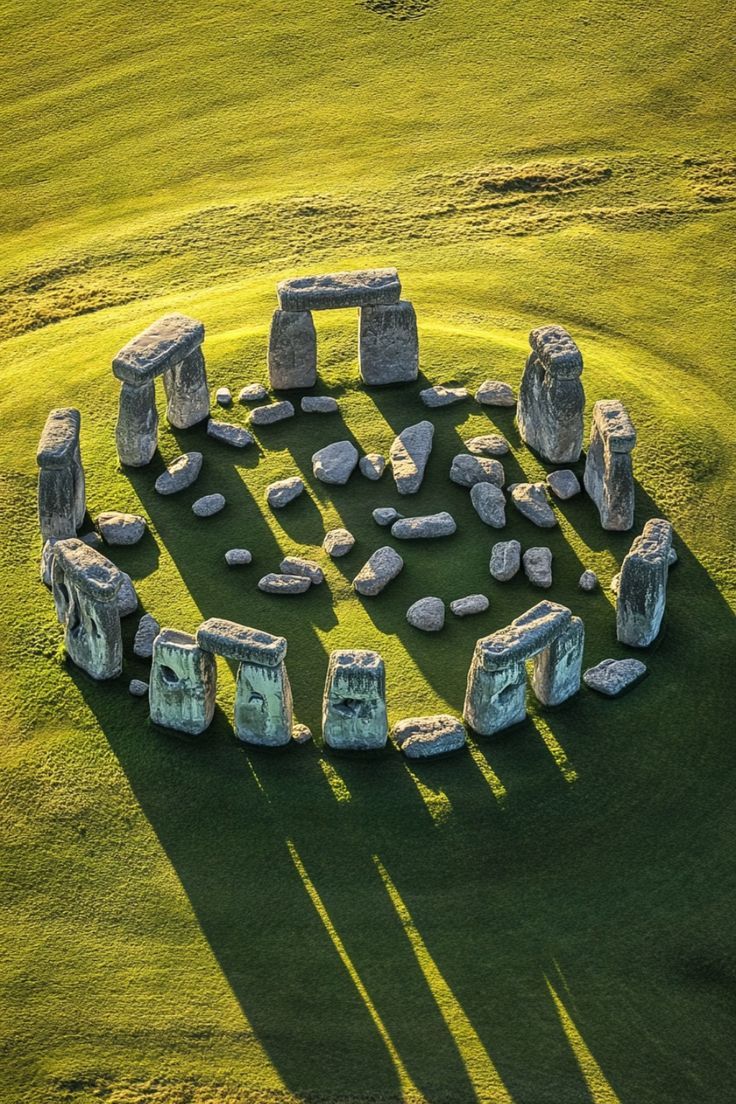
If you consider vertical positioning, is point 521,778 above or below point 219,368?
below

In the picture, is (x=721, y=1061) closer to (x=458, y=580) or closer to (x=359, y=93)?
(x=458, y=580)

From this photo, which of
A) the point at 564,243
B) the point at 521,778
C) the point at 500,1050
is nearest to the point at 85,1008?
the point at 500,1050

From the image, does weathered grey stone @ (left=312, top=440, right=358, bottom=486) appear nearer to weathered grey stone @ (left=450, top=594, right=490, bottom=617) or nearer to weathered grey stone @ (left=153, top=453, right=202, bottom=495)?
weathered grey stone @ (left=153, top=453, right=202, bottom=495)

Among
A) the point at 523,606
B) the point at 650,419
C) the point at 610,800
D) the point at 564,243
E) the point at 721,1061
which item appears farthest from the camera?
the point at 564,243

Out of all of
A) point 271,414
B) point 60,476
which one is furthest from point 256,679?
point 271,414

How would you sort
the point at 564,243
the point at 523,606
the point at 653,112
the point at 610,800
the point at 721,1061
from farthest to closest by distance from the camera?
the point at 653,112 → the point at 564,243 → the point at 523,606 → the point at 610,800 → the point at 721,1061

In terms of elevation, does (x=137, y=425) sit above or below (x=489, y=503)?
above

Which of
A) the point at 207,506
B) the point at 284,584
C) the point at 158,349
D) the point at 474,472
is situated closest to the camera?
the point at 284,584

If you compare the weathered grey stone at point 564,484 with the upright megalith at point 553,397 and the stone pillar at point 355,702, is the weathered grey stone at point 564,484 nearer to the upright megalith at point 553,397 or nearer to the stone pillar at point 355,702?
the upright megalith at point 553,397

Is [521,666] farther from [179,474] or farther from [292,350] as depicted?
[292,350]
